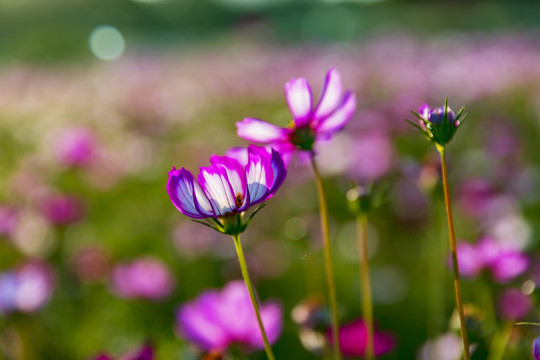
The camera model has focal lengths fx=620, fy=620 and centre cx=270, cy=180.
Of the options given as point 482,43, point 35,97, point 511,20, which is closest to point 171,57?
point 35,97

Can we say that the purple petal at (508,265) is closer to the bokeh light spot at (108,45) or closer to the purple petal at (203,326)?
the purple petal at (203,326)

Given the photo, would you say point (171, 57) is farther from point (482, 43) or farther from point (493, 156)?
point (493, 156)

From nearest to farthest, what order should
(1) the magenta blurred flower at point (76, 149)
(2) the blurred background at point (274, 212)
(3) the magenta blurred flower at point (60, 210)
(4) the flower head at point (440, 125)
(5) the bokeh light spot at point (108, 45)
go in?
1. (4) the flower head at point (440, 125)
2. (2) the blurred background at point (274, 212)
3. (3) the magenta blurred flower at point (60, 210)
4. (1) the magenta blurred flower at point (76, 149)
5. (5) the bokeh light spot at point (108, 45)

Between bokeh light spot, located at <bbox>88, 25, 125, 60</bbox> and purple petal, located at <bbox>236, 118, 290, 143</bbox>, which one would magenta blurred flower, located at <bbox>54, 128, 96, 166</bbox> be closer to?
purple petal, located at <bbox>236, 118, 290, 143</bbox>

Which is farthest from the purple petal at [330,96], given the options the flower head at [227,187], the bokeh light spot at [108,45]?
the bokeh light spot at [108,45]

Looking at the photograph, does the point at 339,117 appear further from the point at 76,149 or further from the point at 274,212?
the point at 274,212
